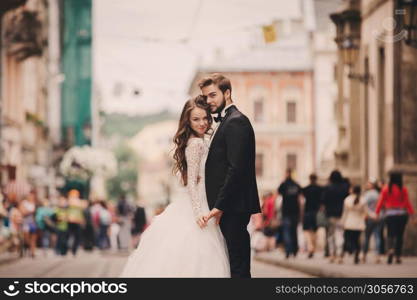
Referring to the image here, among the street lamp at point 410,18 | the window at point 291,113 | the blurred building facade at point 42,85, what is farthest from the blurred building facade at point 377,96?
the window at point 291,113

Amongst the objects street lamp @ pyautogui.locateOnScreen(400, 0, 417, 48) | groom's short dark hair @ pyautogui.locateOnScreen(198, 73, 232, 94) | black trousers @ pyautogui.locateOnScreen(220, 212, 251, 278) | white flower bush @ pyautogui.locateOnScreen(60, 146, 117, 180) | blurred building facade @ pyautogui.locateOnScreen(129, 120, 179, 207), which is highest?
street lamp @ pyautogui.locateOnScreen(400, 0, 417, 48)

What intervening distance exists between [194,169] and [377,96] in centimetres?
2104

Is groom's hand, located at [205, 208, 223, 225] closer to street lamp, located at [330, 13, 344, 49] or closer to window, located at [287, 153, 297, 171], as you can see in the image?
street lamp, located at [330, 13, 344, 49]

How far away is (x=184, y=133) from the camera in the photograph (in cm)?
876

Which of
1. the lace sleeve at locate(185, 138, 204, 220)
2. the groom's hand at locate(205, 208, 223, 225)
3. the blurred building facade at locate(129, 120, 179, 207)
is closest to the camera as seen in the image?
the groom's hand at locate(205, 208, 223, 225)

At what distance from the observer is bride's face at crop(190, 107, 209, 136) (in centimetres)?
866

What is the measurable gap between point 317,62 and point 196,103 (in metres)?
70.0

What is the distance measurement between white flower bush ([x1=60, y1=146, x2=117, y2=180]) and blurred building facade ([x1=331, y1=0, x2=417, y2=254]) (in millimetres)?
13562

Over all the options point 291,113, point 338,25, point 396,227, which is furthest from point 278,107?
point 396,227

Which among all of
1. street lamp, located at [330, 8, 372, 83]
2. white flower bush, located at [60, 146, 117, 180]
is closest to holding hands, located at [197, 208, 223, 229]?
street lamp, located at [330, 8, 372, 83]

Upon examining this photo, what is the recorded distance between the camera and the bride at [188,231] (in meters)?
8.57

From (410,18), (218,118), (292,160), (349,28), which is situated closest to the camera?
(218,118)

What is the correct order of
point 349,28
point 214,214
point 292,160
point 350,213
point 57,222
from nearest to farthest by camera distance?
point 214,214 < point 350,213 < point 57,222 < point 349,28 < point 292,160

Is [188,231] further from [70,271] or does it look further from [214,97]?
[70,271]
